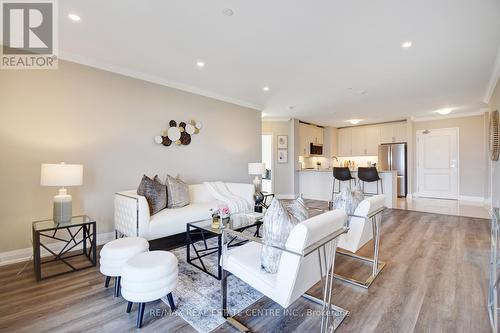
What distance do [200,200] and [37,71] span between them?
2.79 m

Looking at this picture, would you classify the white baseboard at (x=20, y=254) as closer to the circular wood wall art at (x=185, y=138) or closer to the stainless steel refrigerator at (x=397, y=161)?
the circular wood wall art at (x=185, y=138)

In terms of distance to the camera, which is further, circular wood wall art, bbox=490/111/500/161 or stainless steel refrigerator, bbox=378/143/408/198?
stainless steel refrigerator, bbox=378/143/408/198

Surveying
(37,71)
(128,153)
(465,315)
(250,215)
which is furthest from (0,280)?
(465,315)

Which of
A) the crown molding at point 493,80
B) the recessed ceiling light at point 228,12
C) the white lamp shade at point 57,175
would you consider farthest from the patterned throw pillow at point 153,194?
the crown molding at point 493,80

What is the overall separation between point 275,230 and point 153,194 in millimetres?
2226

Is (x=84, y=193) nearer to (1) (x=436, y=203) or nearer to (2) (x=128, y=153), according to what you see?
(2) (x=128, y=153)

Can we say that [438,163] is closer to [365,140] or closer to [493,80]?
[365,140]

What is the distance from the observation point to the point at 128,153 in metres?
3.70

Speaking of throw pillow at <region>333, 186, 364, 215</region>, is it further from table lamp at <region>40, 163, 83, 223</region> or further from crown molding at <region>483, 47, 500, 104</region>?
table lamp at <region>40, 163, 83, 223</region>

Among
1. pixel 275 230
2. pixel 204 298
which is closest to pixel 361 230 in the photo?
pixel 275 230

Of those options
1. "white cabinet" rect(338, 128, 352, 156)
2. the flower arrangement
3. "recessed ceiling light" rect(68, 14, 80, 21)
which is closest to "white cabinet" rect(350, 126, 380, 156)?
"white cabinet" rect(338, 128, 352, 156)

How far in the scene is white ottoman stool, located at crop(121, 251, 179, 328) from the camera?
169 cm

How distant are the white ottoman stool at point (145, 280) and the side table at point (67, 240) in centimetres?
121

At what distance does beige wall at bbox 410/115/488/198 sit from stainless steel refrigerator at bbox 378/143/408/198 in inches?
53.5
